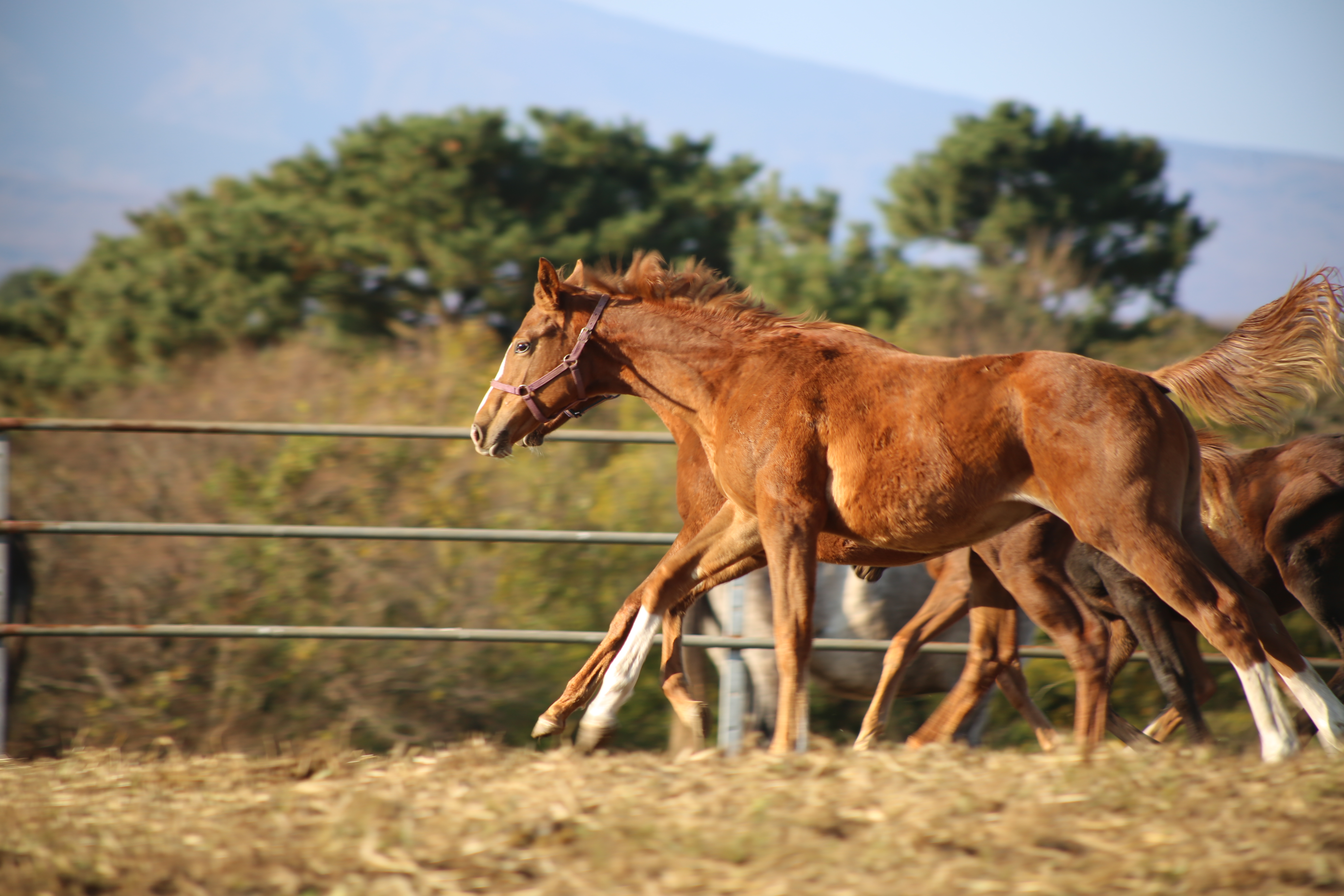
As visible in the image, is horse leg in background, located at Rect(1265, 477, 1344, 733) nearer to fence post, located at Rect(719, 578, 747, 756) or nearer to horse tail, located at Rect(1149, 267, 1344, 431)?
horse tail, located at Rect(1149, 267, 1344, 431)

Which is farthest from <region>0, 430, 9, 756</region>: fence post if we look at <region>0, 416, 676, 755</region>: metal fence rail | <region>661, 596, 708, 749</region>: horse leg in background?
<region>661, 596, 708, 749</region>: horse leg in background

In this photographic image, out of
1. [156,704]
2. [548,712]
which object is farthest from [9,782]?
[156,704]

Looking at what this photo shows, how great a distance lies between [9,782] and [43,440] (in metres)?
3.69

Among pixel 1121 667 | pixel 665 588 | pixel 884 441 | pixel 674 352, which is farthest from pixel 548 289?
pixel 1121 667

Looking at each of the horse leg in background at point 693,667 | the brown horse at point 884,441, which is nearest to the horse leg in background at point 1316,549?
the brown horse at point 884,441

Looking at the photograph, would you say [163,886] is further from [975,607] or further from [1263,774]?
[975,607]

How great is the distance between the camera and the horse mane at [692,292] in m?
4.28

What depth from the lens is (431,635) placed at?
469 cm

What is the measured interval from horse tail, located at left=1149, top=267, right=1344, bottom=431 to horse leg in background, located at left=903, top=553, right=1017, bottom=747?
1.06 metres

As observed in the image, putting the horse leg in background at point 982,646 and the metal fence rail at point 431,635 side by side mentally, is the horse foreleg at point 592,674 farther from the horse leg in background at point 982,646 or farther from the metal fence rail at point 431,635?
the horse leg in background at point 982,646

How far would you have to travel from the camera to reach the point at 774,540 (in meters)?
3.79

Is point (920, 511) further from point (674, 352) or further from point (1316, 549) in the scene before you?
point (1316, 549)

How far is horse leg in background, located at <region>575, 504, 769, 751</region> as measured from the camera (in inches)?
158

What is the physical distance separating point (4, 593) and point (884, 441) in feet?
11.3
